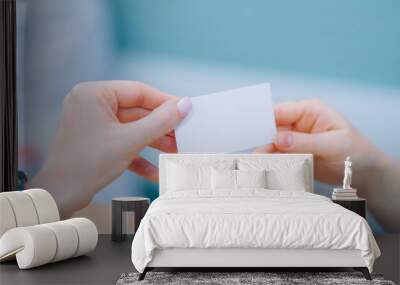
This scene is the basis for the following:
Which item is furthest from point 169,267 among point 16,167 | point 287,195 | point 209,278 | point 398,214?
point 398,214

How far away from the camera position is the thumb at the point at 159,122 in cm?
714

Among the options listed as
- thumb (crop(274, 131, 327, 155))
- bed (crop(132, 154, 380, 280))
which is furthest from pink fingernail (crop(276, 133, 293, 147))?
bed (crop(132, 154, 380, 280))

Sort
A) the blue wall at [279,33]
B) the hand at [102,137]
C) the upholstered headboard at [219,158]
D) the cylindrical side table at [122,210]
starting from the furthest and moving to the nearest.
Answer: the hand at [102,137], the blue wall at [279,33], the upholstered headboard at [219,158], the cylindrical side table at [122,210]

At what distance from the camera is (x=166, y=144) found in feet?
23.5

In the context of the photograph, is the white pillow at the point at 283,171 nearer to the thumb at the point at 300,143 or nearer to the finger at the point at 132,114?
the thumb at the point at 300,143

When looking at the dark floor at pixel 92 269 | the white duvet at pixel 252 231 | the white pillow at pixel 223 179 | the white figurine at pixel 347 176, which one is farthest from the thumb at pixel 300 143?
the white duvet at pixel 252 231

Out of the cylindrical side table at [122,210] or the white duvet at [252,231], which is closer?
the white duvet at [252,231]

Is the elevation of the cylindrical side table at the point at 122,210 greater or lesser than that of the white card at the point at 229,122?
lesser

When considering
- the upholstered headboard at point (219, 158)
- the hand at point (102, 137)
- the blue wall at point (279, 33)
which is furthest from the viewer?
the hand at point (102, 137)

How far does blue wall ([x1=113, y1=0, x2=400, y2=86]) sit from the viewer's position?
7.06m

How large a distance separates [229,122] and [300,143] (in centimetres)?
84

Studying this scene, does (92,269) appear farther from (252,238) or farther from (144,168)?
(144,168)

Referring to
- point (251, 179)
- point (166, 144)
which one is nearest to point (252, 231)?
point (251, 179)

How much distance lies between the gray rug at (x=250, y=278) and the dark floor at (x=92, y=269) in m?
0.23
